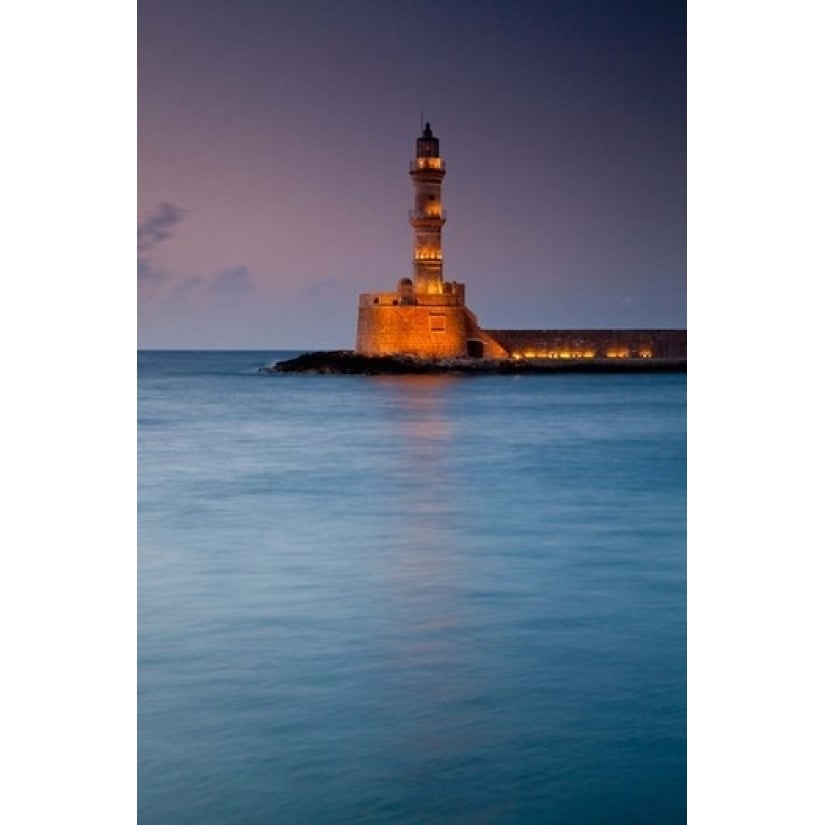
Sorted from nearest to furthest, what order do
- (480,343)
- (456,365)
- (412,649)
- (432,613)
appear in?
1. (412,649)
2. (432,613)
3. (456,365)
4. (480,343)

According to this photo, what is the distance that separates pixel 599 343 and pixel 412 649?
924 inches

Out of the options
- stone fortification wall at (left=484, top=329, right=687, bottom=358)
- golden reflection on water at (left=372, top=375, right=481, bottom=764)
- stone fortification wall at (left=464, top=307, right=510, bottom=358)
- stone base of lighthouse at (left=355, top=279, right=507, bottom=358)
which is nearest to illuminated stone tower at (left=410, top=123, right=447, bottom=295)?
stone base of lighthouse at (left=355, top=279, right=507, bottom=358)

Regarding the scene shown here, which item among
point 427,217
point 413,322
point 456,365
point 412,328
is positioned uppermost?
point 427,217

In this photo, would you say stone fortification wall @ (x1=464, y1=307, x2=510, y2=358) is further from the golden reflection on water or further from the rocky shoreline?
the golden reflection on water

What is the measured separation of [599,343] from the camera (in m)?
27.3

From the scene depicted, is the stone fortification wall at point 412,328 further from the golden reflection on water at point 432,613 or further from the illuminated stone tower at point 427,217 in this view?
the golden reflection on water at point 432,613

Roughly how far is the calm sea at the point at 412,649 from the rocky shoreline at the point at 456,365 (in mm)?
15293

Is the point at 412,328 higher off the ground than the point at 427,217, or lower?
lower

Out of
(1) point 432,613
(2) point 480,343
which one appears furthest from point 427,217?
(1) point 432,613

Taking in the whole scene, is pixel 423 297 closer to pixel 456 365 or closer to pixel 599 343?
pixel 456 365

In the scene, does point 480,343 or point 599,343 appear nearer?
point 480,343

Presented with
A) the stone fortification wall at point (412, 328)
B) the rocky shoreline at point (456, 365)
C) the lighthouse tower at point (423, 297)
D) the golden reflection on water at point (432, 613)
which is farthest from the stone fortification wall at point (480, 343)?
the golden reflection on water at point (432, 613)

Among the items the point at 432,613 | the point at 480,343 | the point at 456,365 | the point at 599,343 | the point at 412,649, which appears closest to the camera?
the point at 412,649

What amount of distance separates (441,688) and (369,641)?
457mm
